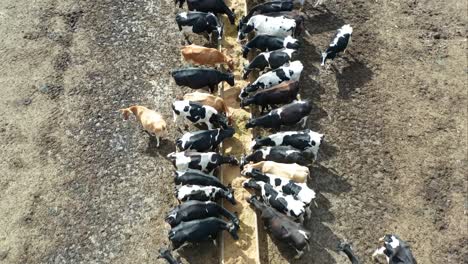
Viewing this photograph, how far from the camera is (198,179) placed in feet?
35.7

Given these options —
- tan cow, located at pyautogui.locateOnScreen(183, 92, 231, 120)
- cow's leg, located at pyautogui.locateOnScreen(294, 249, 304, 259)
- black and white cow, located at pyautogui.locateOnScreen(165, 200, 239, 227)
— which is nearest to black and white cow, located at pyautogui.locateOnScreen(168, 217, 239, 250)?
black and white cow, located at pyautogui.locateOnScreen(165, 200, 239, 227)

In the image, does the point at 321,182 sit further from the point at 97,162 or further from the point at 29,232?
the point at 29,232

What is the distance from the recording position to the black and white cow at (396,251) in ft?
32.4

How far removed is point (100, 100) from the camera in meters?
13.1

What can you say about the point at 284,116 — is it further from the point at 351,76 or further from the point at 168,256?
the point at 168,256

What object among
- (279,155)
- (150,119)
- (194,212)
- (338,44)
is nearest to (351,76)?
(338,44)

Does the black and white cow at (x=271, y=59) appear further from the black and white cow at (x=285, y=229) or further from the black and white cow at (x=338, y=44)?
the black and white cow at (x=285, y=229)

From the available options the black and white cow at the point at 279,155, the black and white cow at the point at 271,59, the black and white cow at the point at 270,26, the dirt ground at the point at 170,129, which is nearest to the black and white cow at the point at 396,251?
the dirt ground at the point at 170,129

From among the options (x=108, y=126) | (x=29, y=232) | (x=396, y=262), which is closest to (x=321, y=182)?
(x=396, y=262)

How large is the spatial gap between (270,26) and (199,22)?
6.19 ft

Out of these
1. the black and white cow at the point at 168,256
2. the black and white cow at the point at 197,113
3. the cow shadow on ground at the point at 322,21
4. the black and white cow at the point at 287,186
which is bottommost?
the black and white cow at the point at 168,256

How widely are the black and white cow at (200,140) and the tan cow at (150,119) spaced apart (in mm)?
505

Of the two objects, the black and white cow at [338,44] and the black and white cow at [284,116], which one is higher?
the black and white cow at [338,44]

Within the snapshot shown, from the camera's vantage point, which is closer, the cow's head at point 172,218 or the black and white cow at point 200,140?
the cow's head at point 172,218
